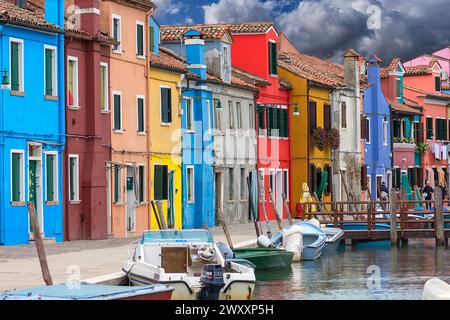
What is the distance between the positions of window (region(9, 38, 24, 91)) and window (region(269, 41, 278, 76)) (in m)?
22.3

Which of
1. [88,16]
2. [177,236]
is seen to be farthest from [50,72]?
[177,236]

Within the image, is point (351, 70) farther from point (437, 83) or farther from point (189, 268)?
point (189, 268)

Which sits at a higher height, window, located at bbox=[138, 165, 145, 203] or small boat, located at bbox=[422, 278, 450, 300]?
window, located at bbox=[138, 165, 145, 203]

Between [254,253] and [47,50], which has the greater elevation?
[47,50]

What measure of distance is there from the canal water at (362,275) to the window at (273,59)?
558 inches

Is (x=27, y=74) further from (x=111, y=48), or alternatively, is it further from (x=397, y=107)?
(x=397, y=107)

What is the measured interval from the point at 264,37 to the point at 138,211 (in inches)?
620

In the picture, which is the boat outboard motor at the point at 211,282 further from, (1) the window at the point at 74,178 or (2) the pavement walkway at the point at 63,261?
(1) the window at the point at 74,178

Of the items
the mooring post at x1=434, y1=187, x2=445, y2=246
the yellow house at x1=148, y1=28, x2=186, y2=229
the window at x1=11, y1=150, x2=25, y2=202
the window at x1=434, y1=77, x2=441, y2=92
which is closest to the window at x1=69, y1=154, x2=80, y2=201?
the window at x1=11, y1=150, x2=25, y2=202

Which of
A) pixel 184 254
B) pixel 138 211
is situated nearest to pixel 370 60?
pixel 138 211

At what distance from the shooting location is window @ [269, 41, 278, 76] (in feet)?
180

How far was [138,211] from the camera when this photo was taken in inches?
1619

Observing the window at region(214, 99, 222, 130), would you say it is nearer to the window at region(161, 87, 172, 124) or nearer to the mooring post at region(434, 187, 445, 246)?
the window at region(161, 87, 172, 124)
